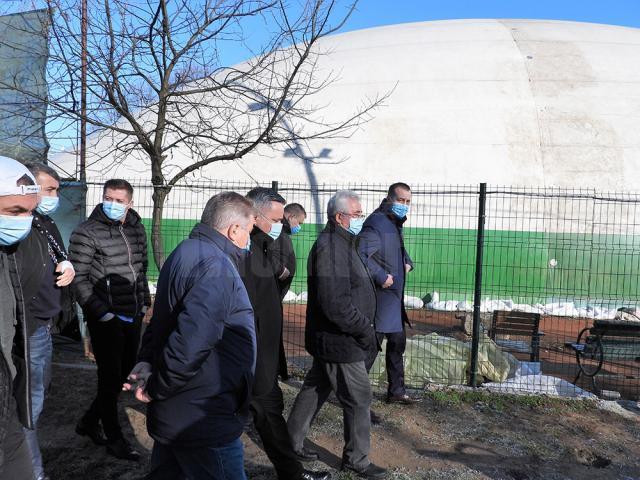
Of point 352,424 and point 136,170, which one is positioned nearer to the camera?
point 352,424

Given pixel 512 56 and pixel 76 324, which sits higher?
pixel 512 56

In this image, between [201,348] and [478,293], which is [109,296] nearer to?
[201,348]

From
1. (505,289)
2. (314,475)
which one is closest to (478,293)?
(314,475)

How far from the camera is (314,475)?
410 centimetres

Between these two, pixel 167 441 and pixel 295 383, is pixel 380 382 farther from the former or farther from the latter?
pixel 167 441

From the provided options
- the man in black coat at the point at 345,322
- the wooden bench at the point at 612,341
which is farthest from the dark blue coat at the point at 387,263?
the wooden bench at the point at 612,341

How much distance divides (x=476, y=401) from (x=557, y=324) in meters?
6.46

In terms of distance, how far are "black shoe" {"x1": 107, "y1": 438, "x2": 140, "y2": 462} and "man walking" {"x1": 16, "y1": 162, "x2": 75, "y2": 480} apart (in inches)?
28.5

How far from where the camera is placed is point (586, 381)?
25.9 ft

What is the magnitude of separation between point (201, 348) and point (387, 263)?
321 centimetres

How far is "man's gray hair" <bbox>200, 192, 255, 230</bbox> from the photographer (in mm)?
2842

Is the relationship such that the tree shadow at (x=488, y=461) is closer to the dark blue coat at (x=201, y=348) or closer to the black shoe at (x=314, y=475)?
the black shoe at (x=314, y=475)

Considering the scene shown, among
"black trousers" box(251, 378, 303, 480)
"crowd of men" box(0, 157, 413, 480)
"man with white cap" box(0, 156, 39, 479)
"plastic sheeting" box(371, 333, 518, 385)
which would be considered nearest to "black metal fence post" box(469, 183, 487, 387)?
"plastic sheeting" box(371, 333, 518, 385)

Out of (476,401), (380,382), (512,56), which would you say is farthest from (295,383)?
(512,56)
